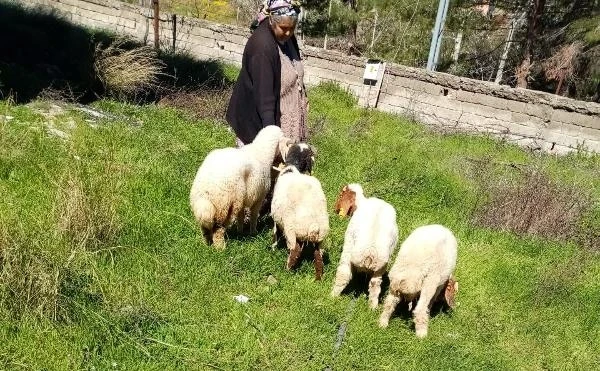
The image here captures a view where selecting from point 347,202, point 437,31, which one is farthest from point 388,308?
point 437,31

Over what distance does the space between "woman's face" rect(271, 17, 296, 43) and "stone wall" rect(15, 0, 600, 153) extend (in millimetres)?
7234

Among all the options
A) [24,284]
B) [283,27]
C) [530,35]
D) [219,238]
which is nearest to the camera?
[24,284]

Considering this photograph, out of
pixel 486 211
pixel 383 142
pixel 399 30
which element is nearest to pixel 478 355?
pixel 486 211

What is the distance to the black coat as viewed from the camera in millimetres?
4371

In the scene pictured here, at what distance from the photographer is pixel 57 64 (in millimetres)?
10016

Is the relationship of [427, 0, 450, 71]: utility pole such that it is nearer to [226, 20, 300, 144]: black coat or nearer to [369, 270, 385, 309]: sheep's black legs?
[226, 20, 300, 144]: black coat

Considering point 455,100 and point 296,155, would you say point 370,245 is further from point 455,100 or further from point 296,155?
point 455,100

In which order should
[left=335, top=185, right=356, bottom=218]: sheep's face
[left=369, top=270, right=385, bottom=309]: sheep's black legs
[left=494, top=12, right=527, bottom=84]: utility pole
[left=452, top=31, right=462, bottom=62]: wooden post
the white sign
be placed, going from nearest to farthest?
[left=369, top=270, right=385, bottom=309]: sheep's black legs → [left=335, top=185, right=356, bottom=218]: sheep's face → the white sign → [left=494, top=12, right=527, bottom=84]: utility pole → [left=452, top=31, right=462, bottom=62]: wooden post

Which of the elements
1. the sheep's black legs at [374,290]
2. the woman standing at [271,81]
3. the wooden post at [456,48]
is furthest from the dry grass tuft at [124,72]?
the wooden post at [456,48]

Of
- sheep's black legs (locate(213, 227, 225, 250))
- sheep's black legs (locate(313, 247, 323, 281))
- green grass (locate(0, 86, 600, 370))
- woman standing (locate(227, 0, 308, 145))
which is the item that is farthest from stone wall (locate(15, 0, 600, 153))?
sheep's black legs (locate(213, 227, 225, 250))

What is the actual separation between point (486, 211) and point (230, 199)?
3.71m

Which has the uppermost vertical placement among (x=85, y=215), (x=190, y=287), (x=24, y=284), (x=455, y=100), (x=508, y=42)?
(x=508, y=42)

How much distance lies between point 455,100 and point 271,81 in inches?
296

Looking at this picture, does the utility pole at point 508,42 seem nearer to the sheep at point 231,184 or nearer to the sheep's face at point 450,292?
the sheep's face at point 450,292
